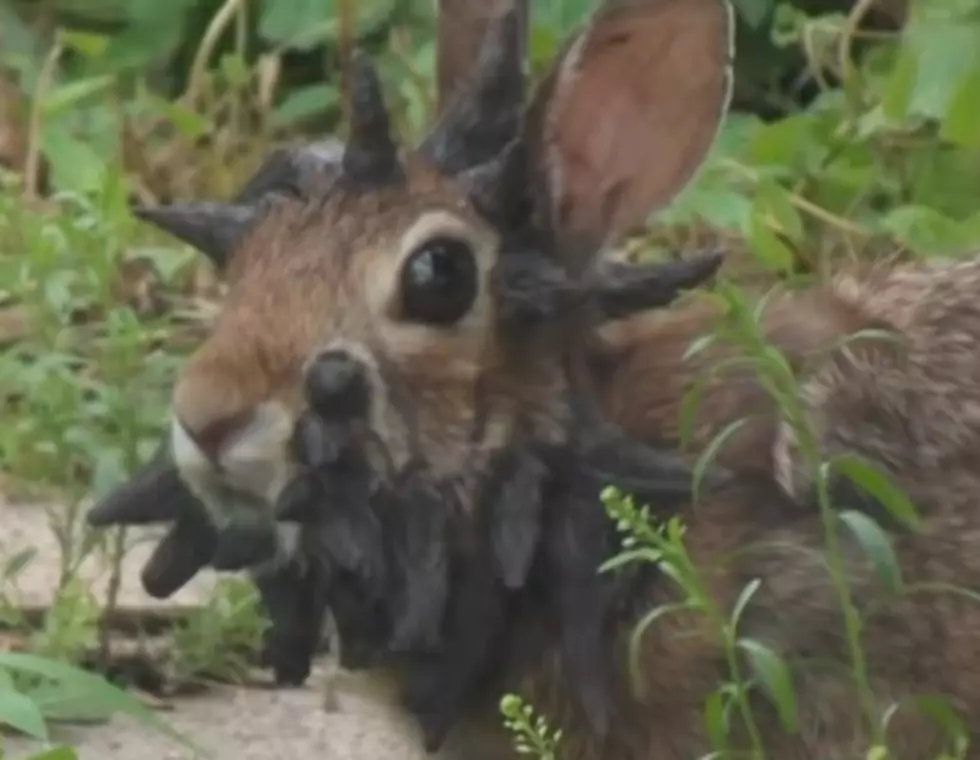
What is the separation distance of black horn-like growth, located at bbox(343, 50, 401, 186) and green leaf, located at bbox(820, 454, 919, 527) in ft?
1.62

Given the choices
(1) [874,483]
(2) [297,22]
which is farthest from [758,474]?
(2) [297,22]

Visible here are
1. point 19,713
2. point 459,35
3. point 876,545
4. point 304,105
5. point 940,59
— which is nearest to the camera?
point 876,545

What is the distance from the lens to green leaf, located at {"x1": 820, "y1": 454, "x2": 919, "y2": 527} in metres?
2.66

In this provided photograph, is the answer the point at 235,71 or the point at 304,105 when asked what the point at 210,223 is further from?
the point at 304,105

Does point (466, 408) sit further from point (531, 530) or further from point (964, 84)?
point (964, 84)

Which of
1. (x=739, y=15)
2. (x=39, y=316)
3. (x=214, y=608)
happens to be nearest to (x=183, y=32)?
(x=739, y=15)

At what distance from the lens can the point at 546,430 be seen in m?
2.76

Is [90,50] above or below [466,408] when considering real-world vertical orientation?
below

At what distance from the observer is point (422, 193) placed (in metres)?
2.79

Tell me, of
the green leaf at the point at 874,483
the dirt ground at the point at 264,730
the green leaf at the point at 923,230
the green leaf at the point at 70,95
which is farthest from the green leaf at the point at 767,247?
the green leaf at the point at 874,483

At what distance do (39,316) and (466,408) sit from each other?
1.45 meters

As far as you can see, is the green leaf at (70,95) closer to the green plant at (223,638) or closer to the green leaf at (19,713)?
the green plant at (223,638)

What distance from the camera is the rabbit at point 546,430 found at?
267 cm

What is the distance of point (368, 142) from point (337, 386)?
0.28m
